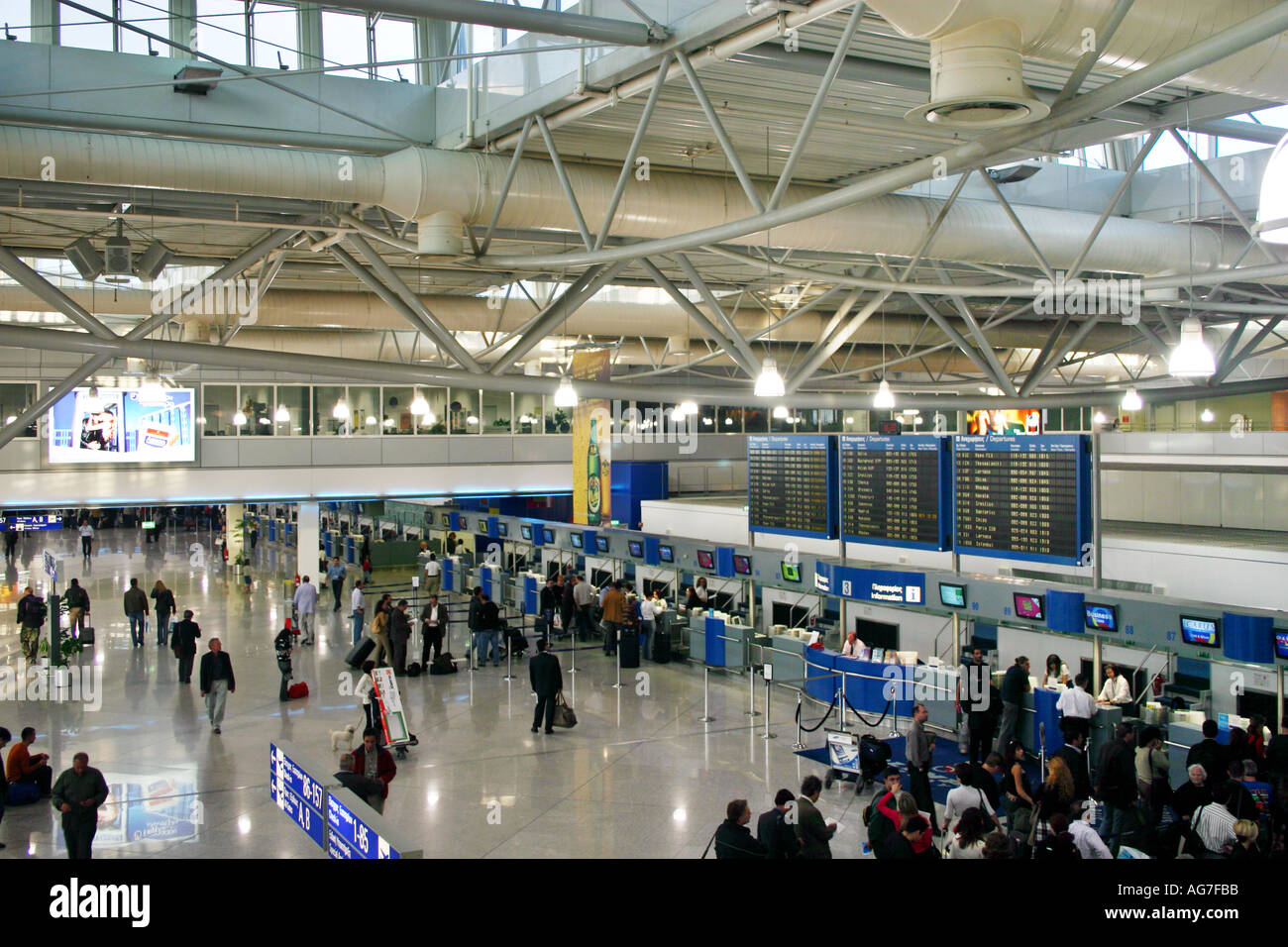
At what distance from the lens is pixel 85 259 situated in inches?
468

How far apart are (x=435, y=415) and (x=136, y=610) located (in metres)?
10.8

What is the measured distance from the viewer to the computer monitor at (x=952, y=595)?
1323cm

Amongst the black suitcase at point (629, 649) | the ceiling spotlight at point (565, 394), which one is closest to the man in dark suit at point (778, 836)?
the ceiling spotlight at point (565, 394)

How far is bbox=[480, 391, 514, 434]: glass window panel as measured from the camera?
28844mm

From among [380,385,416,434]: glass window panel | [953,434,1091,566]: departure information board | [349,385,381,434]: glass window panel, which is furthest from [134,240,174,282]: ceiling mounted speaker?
[380,385,416,434]: glass window panel

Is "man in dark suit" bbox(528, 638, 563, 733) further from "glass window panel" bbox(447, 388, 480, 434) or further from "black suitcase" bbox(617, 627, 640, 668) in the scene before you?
"glass window panel" bbox(447, 388, 480, 434)

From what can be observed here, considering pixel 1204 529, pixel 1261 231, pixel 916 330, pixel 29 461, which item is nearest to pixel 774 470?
pixel 1204 529

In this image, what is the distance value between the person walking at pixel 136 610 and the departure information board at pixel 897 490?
12.6m

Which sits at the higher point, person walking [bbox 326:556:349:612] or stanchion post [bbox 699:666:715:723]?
person walking [bbox 326:556:349:612]

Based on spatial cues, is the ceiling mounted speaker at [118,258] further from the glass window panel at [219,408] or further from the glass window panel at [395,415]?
the glass window panel at [395,415]

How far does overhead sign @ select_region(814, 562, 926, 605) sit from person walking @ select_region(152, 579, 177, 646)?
1207cm

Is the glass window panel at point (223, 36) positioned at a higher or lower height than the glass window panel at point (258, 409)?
higher

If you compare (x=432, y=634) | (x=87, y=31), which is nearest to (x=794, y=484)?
(x=432, y=634)

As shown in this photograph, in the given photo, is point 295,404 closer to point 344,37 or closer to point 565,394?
point 565,394
